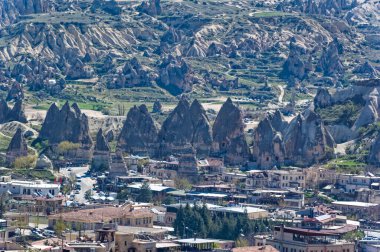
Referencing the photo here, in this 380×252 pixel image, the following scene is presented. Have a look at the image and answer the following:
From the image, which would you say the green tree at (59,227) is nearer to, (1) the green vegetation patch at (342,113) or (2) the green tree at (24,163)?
(2) the green tree at (24,163)

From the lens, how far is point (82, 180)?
502 ft

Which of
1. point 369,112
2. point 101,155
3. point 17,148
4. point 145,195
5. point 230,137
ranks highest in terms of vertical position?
point 369,112

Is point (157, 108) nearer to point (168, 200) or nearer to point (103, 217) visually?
point (168, 200)

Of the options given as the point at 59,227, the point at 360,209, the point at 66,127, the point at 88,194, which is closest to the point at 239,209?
the point at 360,209

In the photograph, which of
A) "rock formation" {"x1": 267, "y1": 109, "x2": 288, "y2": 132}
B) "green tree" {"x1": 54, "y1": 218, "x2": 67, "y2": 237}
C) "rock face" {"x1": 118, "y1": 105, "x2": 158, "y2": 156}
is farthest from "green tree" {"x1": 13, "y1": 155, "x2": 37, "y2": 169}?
"green tree" {"x1": 54, "y1": 218, "x2": 67, "y2": 237}

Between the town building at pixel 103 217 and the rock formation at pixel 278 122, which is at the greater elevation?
the rock formation at pixel 278 122

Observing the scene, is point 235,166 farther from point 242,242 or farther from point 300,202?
point 242,242

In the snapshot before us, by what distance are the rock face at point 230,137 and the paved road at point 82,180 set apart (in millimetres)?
12365

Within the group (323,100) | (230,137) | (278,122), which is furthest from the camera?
(323,100)

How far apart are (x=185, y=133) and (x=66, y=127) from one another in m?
12.3

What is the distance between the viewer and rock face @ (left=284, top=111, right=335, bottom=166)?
159m

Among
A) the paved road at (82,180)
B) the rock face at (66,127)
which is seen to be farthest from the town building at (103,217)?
the rock face at (66,127)

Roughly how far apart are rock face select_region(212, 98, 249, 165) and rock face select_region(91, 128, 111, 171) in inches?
400

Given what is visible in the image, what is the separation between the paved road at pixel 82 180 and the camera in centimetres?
14075
